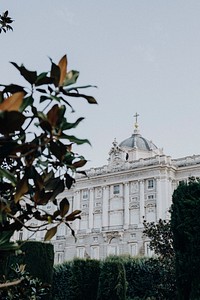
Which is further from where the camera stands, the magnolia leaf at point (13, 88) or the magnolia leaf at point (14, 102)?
the magnolia leaf at point (13, 88)

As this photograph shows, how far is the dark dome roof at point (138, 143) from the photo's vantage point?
123ft

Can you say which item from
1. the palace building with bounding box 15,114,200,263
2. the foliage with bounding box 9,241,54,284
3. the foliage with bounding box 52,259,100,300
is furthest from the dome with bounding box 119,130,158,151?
the foliage with bounding box 9,241,54,284

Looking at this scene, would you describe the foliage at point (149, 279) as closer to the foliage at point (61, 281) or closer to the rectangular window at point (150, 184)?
the foliage at point (61, 281)

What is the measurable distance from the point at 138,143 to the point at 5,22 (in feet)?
115

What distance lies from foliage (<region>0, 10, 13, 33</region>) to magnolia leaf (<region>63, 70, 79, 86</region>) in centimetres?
234

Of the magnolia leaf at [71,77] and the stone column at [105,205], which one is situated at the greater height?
the stone column at [105,205]

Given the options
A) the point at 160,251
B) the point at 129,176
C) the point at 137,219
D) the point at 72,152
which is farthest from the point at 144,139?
the point at 72,152

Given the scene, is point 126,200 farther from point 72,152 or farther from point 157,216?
point 72,152

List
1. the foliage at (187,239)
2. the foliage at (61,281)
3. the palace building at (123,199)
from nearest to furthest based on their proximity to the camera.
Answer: the foliage at (187,239) < the foliage at (61,281) < the palace building at (123,199)

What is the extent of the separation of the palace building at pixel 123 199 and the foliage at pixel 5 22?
28.6 m

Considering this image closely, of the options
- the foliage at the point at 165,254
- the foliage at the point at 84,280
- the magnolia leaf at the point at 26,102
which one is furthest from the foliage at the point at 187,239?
the magnolia leaf at the point at 26,102

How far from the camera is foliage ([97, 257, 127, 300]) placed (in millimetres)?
11555

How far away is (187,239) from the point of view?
26.6 ft

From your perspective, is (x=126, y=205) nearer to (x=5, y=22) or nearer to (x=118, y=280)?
(x=118, y=280)
